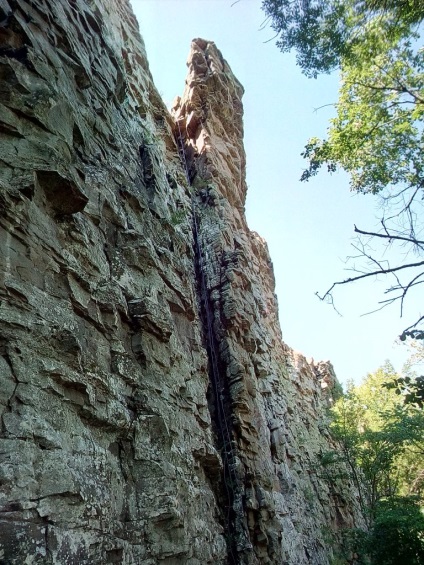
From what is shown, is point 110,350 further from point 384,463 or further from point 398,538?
point 384,463

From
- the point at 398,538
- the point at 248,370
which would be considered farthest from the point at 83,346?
the point at 398,538

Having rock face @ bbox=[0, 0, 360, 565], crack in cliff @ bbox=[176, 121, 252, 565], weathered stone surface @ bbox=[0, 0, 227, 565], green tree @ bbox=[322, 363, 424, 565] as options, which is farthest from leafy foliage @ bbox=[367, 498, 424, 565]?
weathered stone surface @ bbox=[0, 0, 227, 565]

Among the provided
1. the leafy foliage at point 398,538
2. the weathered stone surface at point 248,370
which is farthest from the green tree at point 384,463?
the weathered stone surface at point 248,370

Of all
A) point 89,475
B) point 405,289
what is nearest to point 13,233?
point 89,475

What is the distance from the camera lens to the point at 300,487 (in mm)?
16484

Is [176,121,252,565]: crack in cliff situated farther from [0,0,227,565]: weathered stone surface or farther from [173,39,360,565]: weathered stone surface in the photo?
[0,0,227,565]: weathered stone surface

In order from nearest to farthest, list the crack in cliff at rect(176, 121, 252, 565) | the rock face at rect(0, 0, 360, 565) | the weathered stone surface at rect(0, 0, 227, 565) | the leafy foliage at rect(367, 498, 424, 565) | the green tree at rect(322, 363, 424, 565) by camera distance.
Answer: the weathered stone surface at rect(0, 0, 227, 565) → the rock face at rect(0, 0, 360, 565) → the crack in cliff at rect(176, 121, 252, 565) → the leafy foliage at rect(367, 498, 424, 565) → the green tree at rect(322, 363, 424, 565)

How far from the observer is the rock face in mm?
4398

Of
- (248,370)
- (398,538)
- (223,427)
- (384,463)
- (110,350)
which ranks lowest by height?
(398,538)

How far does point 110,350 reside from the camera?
6.36 metres

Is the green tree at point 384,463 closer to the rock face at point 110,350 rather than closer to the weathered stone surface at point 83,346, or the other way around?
the rock face at point 110,350

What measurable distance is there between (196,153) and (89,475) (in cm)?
1715

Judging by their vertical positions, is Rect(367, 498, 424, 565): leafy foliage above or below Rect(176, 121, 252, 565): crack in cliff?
below

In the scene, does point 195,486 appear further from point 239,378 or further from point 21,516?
point 239,378
